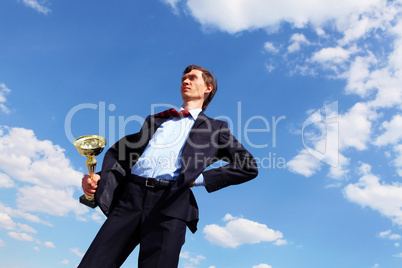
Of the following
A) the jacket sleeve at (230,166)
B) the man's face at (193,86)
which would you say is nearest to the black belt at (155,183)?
the jacket sleeve at (230,166)

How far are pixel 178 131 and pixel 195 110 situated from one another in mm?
450

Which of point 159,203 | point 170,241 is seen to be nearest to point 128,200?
point 159,203

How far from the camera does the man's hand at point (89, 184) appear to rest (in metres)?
3.81

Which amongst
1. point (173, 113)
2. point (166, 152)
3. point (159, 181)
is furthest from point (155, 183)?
point (173, 113)

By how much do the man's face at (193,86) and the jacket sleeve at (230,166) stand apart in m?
0.56

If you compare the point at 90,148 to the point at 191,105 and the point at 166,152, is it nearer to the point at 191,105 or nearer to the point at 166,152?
the point at 166,152

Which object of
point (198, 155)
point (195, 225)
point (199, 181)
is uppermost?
point (198, 155)

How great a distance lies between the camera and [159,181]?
3592 mm

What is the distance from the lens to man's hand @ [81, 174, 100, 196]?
3.81 m

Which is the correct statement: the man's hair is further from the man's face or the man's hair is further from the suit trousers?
the suit trousers

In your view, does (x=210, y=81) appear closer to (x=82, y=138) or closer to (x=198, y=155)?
(x=198, y=155)

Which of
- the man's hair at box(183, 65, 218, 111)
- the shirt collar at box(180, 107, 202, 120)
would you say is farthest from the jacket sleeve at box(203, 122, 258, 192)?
the man's hair at box(183, 65, 218, 111)

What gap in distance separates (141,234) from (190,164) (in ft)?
2.87

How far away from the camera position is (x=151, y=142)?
161 inches
